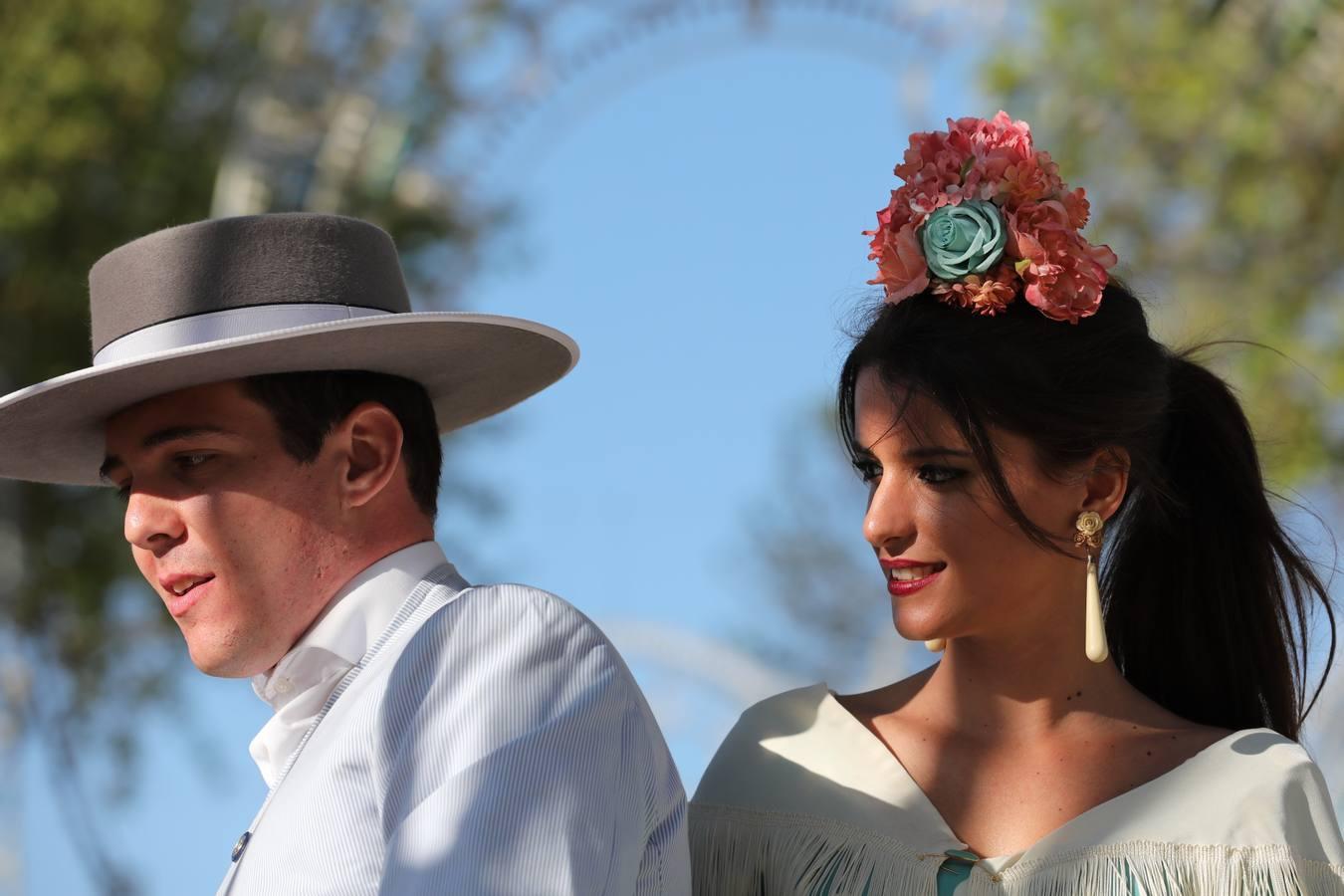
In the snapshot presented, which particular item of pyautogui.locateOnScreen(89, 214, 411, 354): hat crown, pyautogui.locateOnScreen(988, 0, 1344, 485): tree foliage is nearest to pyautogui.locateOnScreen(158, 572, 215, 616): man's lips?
pyautogui.locateOnScreen(89, 214, 411, 354): hat crown

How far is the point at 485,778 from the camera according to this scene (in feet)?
8.05

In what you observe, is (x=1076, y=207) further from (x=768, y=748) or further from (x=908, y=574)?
(x=768, y=748)

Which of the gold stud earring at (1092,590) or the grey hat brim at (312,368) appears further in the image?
the gold stud earring at (1092,590)

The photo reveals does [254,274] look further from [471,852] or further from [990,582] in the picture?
[990,582]

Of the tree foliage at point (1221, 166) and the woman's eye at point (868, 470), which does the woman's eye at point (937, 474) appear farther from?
the tree foliage at point (1221, 166)

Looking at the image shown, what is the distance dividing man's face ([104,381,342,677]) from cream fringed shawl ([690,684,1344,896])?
89cm

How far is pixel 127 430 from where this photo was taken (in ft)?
10.1

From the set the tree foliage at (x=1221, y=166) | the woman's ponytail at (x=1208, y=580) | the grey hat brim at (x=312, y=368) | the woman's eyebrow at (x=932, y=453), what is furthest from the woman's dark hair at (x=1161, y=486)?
the tree foliage at (x=1221, y=166)

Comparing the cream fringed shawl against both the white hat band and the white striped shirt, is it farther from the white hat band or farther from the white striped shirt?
the white hat band

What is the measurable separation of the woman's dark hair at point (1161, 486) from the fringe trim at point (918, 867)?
47 centimetres

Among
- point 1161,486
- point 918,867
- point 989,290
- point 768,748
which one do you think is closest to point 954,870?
point 918,867

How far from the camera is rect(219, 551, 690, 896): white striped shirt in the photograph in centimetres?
243

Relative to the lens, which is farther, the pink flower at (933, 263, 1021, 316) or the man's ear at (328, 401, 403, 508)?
the pink flower at (933, 263, 1021, 316)

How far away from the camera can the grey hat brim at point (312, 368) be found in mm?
2928
